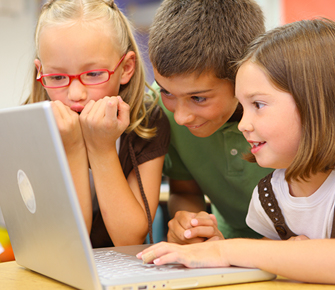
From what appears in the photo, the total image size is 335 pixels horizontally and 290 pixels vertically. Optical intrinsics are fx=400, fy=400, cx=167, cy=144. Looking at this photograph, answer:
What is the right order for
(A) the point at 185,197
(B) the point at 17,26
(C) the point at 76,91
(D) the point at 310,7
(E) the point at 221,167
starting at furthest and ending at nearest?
(B) the point at 17,26 < (D) the point at 310,7 < (A) the point at 185,197 < (E) the point at 221,167 < (C) the point at 76,91

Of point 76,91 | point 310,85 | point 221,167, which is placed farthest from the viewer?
point 221,167

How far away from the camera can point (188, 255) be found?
0.66m

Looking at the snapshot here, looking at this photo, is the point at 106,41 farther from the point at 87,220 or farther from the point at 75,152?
the point at 87,220

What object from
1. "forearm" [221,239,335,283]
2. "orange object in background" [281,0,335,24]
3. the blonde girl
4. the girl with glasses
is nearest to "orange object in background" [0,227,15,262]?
the girl with glasses

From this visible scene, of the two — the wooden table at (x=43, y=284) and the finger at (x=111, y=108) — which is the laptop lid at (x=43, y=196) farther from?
the finger at (x=111, y=108)

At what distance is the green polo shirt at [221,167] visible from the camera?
3.93ft

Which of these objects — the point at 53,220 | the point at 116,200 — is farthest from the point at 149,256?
the point at 116,200

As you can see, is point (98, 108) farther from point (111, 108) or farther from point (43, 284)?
point (43, 284)

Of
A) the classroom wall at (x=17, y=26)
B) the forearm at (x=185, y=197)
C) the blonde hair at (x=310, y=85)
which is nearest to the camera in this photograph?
the blonde hair at (x=310, y=85)


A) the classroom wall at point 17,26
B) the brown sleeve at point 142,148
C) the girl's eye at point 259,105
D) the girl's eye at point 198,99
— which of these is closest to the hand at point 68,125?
the brown sleeve at point 142,148

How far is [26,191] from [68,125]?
29 centimetres

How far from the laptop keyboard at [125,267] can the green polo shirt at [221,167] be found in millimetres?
542

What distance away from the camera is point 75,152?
1009mm

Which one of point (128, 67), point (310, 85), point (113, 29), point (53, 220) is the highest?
point (113, 29)
